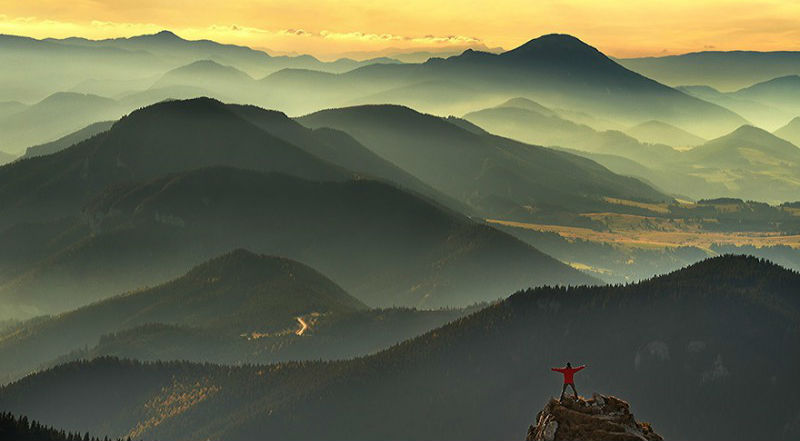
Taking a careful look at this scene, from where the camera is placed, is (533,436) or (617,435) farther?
(533,436)

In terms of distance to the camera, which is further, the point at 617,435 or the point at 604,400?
the point at 604,400

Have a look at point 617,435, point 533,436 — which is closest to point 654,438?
point 617,435

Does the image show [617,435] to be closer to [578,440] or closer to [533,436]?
[578,440]

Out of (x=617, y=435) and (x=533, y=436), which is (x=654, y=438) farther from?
(x=533, y=436)

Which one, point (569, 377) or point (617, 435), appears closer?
point (617, 435)
